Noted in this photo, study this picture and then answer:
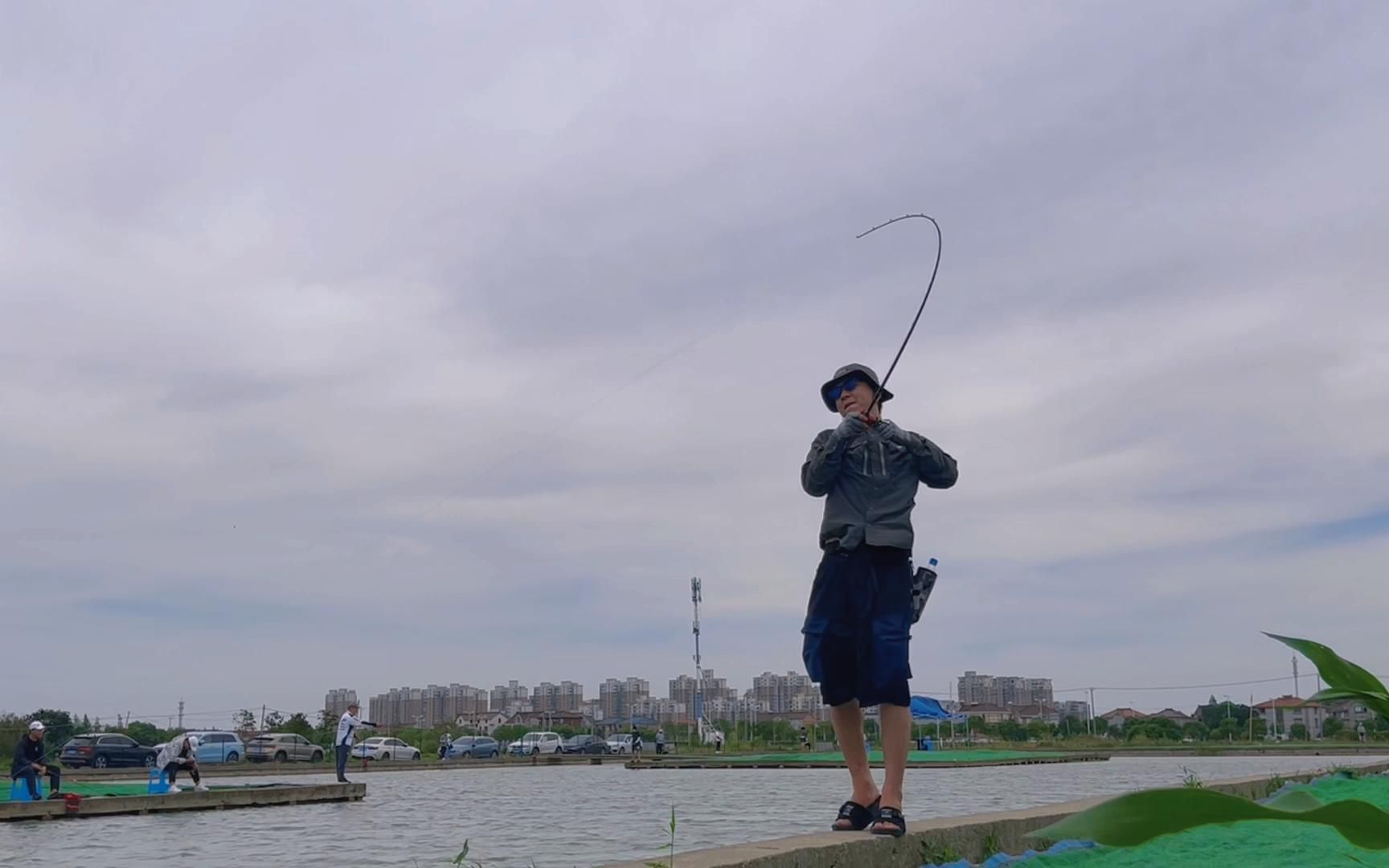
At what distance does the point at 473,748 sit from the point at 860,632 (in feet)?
133

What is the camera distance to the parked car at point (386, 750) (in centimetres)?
3875

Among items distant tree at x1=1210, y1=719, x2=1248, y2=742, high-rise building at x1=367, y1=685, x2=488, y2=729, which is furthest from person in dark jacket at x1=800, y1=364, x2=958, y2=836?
high-rise building at x1=367, y1=685, x2=488, y2=729

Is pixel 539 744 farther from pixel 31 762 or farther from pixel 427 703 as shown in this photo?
pixel 427 703

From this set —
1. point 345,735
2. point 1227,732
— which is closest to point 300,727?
point 345,735

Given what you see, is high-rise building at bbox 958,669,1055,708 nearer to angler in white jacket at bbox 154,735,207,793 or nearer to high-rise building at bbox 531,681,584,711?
high-rise building at bbox 531,681,584,711

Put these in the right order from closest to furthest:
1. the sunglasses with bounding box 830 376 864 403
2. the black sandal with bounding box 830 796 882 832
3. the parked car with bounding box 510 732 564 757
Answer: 1. the black sandal with bounding box 830 796 882 832
2. the sunglasses with bounding box 830 376 864 403
3. the parked car with bounding box 510 732 564 757

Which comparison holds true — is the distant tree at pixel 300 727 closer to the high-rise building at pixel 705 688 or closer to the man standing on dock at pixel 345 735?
the man standing on dock at pixel 345 735

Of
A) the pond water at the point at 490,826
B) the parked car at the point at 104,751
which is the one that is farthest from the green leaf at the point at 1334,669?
the parked car at the point at 104,751

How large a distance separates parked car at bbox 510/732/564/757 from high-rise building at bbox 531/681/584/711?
192ft

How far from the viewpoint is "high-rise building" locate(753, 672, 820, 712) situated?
3757 inches

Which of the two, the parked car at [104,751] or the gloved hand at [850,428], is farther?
the parked car at [104,751]

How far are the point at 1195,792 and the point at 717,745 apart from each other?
4321 centimetres

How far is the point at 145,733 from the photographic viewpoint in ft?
111

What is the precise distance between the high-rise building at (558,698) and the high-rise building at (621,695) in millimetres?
3339
